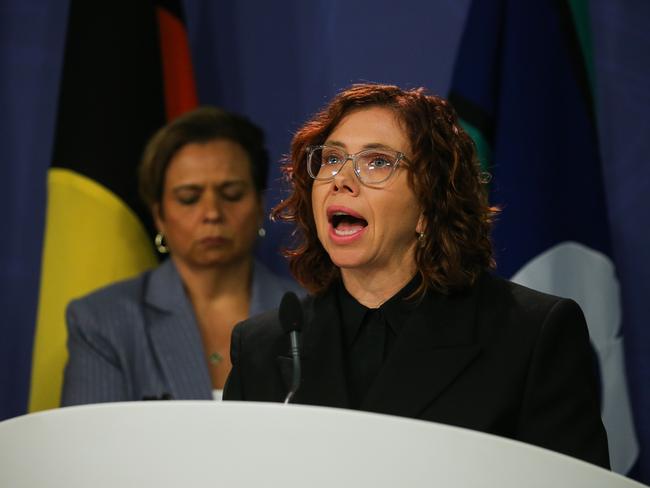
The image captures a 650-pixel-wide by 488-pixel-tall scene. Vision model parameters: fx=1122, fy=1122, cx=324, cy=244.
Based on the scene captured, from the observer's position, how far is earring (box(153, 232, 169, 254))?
11.5 feet

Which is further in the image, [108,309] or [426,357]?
[108,309]

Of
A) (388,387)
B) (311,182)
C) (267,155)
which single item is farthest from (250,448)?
(267,155)

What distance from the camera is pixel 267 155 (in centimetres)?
354

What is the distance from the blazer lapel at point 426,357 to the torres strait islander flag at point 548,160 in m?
1.42

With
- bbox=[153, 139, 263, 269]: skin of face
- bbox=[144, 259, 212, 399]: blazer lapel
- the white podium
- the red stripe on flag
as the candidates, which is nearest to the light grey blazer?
bbox=[144, 259, 212, 399]: blazer lapel

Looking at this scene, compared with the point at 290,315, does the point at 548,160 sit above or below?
above

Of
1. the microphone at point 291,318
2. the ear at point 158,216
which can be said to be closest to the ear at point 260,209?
the ear at point 158,216

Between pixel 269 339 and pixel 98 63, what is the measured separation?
1.94 meters

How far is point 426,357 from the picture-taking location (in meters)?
1.74

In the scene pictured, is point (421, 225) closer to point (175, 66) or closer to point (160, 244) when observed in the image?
point (160, 244)

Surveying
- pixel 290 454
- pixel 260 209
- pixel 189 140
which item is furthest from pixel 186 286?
pixel 290 454

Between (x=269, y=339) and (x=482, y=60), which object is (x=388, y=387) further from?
(x=482, y=60)

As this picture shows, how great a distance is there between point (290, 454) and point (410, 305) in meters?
0.89

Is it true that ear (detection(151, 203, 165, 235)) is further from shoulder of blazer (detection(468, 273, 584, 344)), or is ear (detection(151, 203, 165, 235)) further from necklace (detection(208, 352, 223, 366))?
shoulder of blazer (detection(468, 273, 584, 344))
